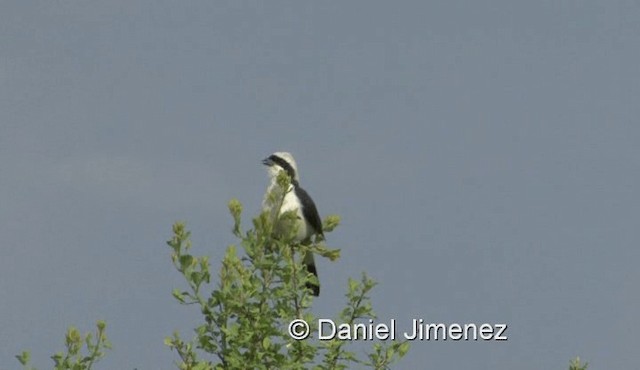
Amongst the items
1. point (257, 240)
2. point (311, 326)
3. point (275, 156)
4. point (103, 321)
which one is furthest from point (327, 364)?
point (275, 156)

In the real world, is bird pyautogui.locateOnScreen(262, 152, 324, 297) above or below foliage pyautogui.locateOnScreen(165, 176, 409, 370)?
above

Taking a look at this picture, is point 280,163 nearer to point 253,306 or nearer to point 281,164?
point 281,164

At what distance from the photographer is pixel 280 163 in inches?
750

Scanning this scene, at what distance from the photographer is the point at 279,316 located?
12.0 meters

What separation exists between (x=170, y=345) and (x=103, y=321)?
713mm

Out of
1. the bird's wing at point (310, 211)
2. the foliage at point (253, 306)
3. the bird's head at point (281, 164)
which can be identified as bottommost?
the foliage at point (253, 306)

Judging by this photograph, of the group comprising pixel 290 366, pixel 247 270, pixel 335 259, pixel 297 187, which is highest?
pixel 297 187

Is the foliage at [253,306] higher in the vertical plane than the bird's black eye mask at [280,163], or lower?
lower

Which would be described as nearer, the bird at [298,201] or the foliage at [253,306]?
the foliage at [253,306]

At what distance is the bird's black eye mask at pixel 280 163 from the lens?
19031mm

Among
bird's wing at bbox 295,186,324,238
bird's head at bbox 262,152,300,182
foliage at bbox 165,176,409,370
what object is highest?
bird's head at bbox 262,152,300,182

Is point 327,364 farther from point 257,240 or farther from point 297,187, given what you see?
point 297,187

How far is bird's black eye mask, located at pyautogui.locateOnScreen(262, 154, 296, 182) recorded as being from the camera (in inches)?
749

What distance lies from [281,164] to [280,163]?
0.13ft
